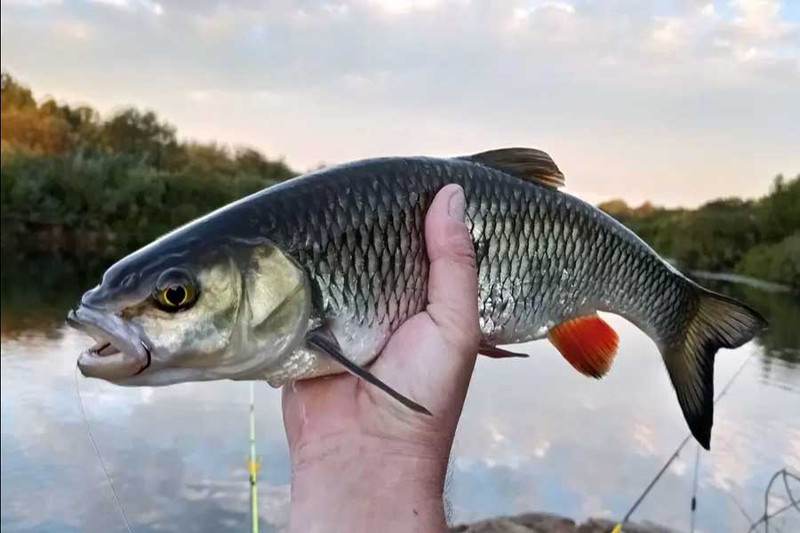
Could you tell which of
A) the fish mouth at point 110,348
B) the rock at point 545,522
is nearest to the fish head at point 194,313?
the fish mouth at point 110,348

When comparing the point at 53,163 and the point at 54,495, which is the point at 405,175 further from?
the point at 53,163

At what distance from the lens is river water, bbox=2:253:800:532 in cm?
823

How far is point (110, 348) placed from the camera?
144cm

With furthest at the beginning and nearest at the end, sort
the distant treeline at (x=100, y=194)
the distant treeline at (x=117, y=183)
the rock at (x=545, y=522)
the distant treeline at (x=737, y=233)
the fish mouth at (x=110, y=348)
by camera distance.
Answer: the distant treeline at (x=100, y=194)
the distant treeline at (x=117, y=183)
the rock at (x=545, y=522)
the distant treeline at (x=737, y=233)
the fish mouth at (x=110, y=348)

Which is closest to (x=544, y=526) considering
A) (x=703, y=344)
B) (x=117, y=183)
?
(x=703, y=344)

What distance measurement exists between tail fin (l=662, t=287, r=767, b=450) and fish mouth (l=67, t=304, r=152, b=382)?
4.14 ft

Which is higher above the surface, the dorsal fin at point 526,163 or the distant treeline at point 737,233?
the dorsal fin at point 526,163

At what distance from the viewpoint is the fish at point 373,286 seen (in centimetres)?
148

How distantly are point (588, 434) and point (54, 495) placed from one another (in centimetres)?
798

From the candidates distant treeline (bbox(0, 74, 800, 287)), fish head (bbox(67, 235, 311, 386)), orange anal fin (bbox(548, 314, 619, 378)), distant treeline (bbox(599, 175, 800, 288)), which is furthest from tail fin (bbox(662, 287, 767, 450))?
distant treeline (bbox(0, 74, 800, 287))

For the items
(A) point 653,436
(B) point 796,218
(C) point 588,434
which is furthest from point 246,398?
(B) point 796,218

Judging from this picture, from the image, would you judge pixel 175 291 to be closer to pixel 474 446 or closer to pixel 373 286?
pixel 373 286

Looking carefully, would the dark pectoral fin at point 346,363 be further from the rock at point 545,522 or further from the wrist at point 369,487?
the rock at point 545,522

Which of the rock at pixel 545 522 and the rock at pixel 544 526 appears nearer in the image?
the rock at pixel 544 526
